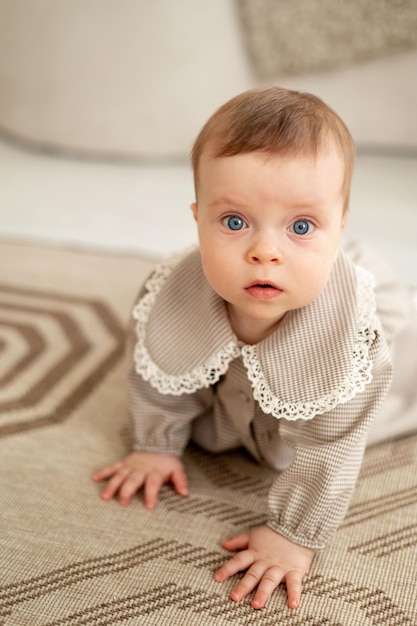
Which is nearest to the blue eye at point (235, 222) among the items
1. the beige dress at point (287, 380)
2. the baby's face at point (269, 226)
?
the baby's face at point (269, 226)

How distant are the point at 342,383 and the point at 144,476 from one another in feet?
0.80

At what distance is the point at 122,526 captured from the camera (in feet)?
2.36

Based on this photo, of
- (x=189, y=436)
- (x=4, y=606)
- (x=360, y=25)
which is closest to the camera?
(x=4, y=606)

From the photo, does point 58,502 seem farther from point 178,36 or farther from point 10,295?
point 178,36

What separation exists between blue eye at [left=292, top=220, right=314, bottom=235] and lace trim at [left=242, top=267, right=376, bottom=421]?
11 centimetres

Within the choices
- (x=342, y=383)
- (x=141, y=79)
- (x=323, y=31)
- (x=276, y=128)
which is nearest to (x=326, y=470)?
(x=342, y=383)

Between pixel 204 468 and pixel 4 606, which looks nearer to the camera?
pixel 4 606

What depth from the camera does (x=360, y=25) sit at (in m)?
1.37

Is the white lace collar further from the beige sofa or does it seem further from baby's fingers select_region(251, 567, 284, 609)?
the beige sofa

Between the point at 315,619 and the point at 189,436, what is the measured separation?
0.26 metres

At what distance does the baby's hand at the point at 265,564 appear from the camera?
25.3 inches

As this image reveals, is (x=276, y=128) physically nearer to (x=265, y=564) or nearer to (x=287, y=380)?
(x=287, y=380)

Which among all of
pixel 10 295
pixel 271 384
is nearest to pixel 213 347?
pixel 271 384

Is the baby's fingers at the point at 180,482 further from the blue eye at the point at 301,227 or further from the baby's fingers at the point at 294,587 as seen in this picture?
the blue eye at the point at 301,227
